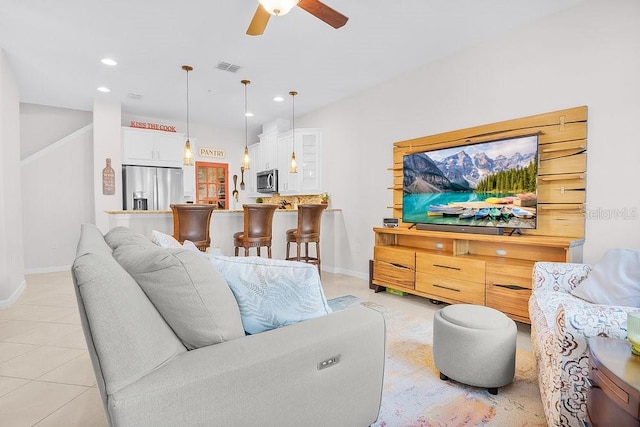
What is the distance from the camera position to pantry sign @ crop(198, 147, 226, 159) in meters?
6.85

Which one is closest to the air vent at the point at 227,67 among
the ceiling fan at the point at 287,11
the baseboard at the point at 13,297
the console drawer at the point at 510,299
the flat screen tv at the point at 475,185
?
the ceiling fan at the point at 287,11

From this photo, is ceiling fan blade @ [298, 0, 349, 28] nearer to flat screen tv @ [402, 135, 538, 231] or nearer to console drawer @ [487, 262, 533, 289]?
flat screen tv @ [402, 135, 538, 231]

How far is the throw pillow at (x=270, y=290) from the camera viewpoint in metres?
1.25

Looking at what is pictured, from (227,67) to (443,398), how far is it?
4.01 meters

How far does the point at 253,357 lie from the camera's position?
1.05 metres

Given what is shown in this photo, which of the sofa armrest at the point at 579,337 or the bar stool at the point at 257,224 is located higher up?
the bar stool at the point at 257,224

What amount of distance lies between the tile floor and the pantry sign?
3522 mm

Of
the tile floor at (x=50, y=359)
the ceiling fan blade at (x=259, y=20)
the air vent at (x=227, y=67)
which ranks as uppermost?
the air vent at (x=227, y=67)

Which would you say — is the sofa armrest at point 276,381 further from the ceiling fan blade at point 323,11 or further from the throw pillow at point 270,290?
the ceiling fan blade at point 323,11

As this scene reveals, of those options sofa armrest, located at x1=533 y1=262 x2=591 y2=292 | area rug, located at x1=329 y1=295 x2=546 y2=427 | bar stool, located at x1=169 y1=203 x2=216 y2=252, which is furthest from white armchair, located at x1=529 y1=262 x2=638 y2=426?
bar stool, located at x1=169 y1=203 x2=216 y2=252

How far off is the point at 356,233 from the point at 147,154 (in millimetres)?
3951

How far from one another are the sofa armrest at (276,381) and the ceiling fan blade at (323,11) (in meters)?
2.03

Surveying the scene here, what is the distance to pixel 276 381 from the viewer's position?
1.08m

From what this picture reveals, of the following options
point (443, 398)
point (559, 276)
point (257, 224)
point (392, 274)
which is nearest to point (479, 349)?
point (443, 398)
